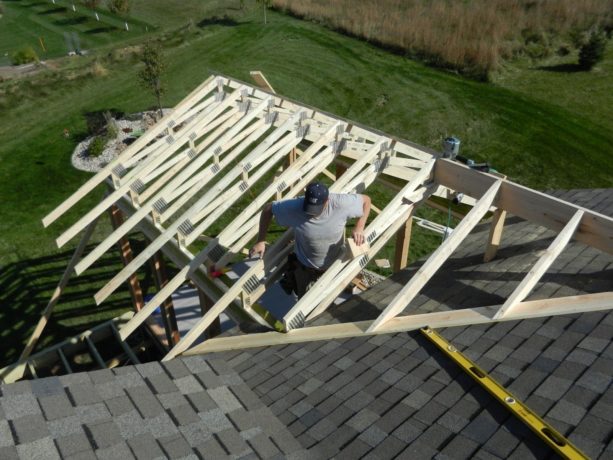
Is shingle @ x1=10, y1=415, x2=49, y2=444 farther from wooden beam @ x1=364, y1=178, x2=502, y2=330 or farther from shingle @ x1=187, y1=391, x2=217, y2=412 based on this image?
wooden beam @ x1=364, y1=178, x2=502, y2=330

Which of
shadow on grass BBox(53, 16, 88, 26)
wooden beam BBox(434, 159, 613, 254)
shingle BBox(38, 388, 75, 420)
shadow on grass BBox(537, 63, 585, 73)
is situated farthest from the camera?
shadow on grass BBox(53, 16, 88, 26)

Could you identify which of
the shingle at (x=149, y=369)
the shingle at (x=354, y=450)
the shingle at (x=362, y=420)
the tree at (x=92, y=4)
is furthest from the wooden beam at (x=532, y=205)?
the tree at (x=92, y=4)

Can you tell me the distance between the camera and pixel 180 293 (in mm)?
12844

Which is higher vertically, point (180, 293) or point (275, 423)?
point (275, 423)

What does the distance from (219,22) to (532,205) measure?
36359mm

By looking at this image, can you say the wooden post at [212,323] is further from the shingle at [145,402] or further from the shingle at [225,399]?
the shingle at [145,402]

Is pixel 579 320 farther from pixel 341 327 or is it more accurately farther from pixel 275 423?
pixel 275 423

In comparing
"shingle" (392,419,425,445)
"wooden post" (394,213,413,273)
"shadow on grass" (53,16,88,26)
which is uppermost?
"shadow on grass" (53,16,88,26)

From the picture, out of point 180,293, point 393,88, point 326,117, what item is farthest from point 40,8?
point 326,117

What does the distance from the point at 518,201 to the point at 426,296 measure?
Result: 1.82 meters

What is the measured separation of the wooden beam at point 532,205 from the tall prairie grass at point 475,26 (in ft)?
78.3

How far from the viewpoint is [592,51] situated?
89.2ft

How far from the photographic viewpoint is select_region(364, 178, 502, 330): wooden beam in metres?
5.43

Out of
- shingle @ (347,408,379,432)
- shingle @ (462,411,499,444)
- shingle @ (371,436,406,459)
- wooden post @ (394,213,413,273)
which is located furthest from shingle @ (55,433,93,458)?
wooden post @ (394,213,413,273)
